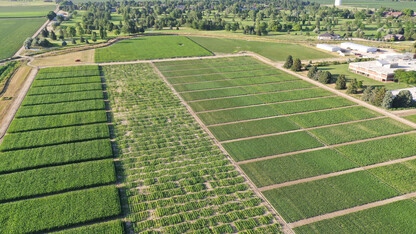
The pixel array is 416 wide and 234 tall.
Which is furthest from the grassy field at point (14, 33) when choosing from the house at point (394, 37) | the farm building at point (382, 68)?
the house at point (394, 37)

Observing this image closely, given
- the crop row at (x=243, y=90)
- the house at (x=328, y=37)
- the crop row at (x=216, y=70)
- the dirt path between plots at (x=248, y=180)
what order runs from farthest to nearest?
the house at (x=328, y=37)
the crop row at (x=216, y=70)
the crop row at (x=243, y=90)
the dirt path between plots at (x=248, y=180)

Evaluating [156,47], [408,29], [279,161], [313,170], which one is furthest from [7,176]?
[408,29]

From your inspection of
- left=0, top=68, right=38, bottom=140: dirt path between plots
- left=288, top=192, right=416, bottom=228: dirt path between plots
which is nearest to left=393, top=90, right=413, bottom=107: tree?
left=288, top=192, right=416, bottom=228: dirt path between plots

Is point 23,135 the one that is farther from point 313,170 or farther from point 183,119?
point 313,170

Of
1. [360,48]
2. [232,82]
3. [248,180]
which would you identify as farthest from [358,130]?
[360,48]

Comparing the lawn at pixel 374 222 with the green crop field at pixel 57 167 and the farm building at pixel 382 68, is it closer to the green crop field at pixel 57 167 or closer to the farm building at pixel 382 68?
the green crop field at pixel 57 167
